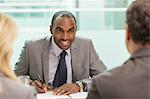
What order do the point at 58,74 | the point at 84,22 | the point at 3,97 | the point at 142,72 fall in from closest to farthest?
the point at 142,72 → the point at 3,97 → the point at 58,74 → the point at 84,22

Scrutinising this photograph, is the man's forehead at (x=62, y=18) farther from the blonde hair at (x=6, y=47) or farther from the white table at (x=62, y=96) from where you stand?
the blonde hair at (x=6, y=47)

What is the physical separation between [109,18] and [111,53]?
55cm

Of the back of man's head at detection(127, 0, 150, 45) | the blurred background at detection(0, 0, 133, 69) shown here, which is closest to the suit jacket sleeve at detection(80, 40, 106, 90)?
the back of man's head at detection(127, 0, 150, 45)

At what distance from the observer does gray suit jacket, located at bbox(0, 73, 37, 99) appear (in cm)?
140

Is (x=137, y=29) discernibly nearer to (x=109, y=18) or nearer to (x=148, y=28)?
(x=148, y=28)

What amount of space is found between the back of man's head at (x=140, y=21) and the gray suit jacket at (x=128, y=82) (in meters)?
0.06

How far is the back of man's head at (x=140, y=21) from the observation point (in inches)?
50.3

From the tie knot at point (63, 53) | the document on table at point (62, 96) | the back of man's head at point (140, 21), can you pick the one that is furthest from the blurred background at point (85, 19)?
the back of man's head at point (140, 21)

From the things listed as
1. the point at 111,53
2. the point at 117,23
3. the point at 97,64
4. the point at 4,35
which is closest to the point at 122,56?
the point at 111,53

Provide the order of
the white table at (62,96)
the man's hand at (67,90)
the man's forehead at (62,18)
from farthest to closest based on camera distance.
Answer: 1. the man's forehead at (62,18)
2. the man's hand at (67,90)
3. the white table at (62,96)

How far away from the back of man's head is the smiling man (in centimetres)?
138

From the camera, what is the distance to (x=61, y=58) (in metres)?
2.79

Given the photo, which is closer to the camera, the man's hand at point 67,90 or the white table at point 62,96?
the white table at point 62,96

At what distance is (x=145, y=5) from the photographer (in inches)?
50.5
